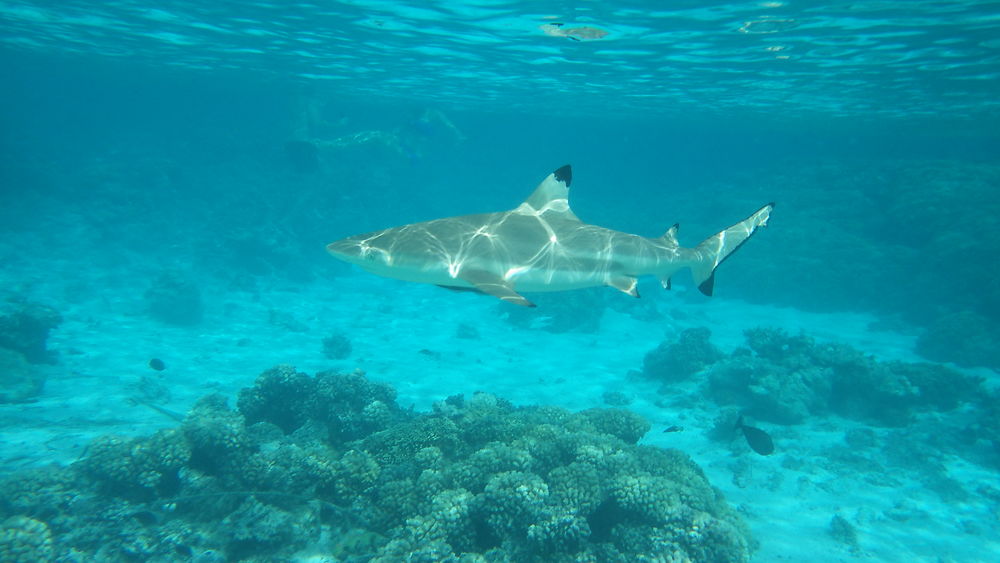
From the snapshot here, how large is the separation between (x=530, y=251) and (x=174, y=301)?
876 inches

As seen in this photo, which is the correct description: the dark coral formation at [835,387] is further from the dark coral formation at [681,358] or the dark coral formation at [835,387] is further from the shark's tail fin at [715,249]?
the shark's tail fin at [715,249]

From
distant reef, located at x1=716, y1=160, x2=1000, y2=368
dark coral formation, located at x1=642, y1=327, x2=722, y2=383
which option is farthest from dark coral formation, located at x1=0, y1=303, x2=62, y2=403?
distant reef, located at x1=716, y1=160, x2=1000, y2=368

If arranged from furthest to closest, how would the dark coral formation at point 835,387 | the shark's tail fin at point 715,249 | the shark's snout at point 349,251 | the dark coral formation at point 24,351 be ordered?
the dark coral formation at point 835,387, the dark coral formation at point 24,351, the shark's tail fin at point 715,249, the shark's snout at point 349,251

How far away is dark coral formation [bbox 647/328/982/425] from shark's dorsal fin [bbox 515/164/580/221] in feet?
31.8

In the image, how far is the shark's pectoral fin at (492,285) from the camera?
15.1ft

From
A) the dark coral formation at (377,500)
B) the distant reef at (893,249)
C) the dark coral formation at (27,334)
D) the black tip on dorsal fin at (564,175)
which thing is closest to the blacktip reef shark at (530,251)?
the black tip on dorsal fin at (564,175)

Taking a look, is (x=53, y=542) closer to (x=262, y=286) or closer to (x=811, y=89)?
(x=262, y=286)

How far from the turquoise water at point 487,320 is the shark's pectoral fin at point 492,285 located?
203 centimetres

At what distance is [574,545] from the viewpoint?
4809 mm

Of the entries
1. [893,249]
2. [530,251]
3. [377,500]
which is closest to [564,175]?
[530,251]

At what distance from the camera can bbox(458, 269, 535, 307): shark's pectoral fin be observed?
4.60 metres

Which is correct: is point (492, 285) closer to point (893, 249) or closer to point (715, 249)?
point (715, 249)

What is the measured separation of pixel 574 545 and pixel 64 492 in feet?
21.0

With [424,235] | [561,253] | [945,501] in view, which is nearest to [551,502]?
[561,253]
